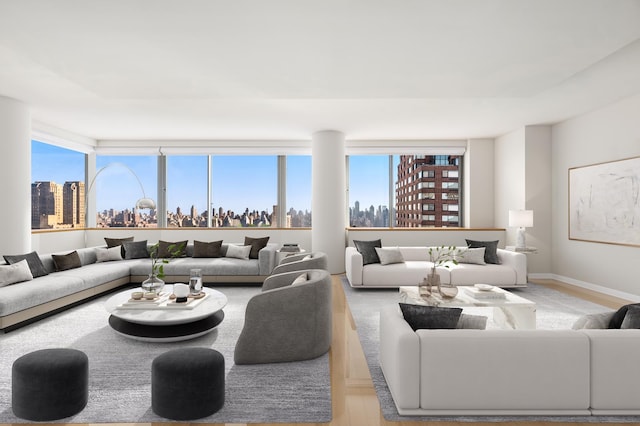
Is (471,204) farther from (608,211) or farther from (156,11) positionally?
(156,11)

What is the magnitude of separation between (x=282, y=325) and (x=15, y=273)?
351 cm

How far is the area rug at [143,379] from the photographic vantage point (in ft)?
7.66

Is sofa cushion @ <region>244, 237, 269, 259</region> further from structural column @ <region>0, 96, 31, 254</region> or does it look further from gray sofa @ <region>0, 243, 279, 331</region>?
structural column @ <region>0, 96, 31, 254</region>

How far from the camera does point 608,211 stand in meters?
5.72

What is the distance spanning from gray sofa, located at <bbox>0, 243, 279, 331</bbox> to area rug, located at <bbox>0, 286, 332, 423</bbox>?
233 mm

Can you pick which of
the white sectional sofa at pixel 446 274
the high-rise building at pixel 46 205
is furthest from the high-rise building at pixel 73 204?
the white sectional sofa at pixel 446 274

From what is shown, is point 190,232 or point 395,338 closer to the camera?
point 395,338

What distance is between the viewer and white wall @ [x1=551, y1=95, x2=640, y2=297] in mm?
5355

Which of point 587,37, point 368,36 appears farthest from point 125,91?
point 587,37

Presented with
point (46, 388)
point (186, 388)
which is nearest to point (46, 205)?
point (46, 388)

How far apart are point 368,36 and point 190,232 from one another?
6216 mm

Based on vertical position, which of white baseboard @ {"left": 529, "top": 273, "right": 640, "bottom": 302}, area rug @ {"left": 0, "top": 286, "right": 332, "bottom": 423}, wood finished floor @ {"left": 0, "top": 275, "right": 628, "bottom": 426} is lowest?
wood finished floor @ {"left": 0, "top": 275, "right": 628, "bottom": 426}

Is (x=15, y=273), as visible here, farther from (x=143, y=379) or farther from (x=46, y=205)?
(x=46, y=205)

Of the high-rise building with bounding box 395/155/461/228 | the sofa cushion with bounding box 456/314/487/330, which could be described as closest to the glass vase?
the sofa cushion with bounding box 456/314/487/330
